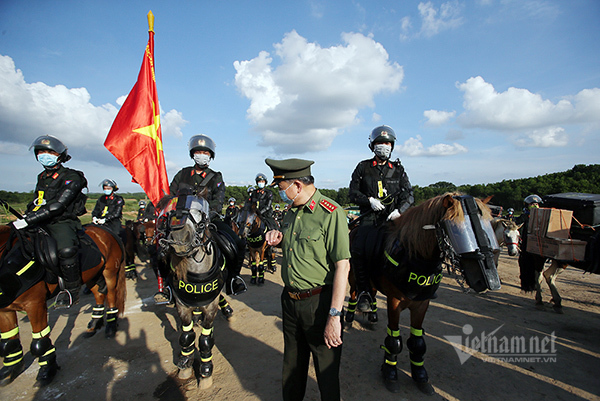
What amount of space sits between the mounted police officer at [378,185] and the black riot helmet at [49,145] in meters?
4.70

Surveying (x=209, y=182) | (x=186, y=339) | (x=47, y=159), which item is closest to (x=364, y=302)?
(x=186, y=339)

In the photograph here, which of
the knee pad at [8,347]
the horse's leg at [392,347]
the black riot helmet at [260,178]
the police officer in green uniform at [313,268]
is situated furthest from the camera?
the black riot helmet at [260,178]

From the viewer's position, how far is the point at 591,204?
14.8 ft

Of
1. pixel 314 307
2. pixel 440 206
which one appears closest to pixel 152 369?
pixel 314 307

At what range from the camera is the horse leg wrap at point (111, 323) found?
15.1 ft

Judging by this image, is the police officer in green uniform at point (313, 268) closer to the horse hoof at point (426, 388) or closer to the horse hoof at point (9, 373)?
the horse hoof at point (426, 388)

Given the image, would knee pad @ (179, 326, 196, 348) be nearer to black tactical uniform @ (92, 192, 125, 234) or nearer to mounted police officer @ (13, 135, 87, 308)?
mounted police officer @ (13, 135, 87, 308)

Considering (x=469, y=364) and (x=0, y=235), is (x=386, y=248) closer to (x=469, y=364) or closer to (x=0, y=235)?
(x=469, y=364)

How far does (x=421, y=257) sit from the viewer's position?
2.90 meters

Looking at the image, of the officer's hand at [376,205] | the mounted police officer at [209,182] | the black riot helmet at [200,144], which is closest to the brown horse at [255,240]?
the mounted police officer at [209,182]

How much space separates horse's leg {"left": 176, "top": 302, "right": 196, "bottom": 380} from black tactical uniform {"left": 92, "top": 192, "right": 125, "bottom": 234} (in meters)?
6.83

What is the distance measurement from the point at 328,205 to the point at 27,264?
14.0 ft

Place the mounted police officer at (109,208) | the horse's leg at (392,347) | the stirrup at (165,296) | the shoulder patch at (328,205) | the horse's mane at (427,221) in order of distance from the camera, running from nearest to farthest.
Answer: the shoulder patch at (328,205) < the horse's mane at (427,221) < the horse's leg at (392,347) < the stirrup at (165,296) < the mounted police officer at (109,208)

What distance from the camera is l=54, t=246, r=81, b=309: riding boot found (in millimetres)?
3807
